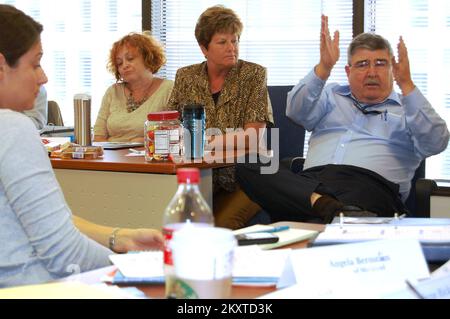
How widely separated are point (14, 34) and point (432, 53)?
3.30m

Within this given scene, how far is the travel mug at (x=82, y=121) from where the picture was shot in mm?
3104

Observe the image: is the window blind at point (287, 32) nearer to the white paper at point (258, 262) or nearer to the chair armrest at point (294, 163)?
the chair armrest at point (294, 163)

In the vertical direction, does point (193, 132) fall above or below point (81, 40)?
below

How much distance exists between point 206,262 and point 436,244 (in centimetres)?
61

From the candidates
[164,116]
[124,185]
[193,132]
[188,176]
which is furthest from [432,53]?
[188,176]

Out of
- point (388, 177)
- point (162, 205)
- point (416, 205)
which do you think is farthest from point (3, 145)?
point (388, 177)

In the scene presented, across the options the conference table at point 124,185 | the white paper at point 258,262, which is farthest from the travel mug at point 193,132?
the white paper at point 258,262

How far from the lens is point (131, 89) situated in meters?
4.09

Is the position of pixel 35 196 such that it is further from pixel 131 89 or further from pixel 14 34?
pixel 131 89

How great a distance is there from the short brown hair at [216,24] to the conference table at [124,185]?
941 mm

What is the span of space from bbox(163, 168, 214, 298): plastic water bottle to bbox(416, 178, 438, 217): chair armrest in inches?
69.1

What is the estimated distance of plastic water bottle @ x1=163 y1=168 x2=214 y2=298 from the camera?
3.32 feet

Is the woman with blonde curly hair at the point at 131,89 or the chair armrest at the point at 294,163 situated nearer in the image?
the chair armrest at the point at 294,163
